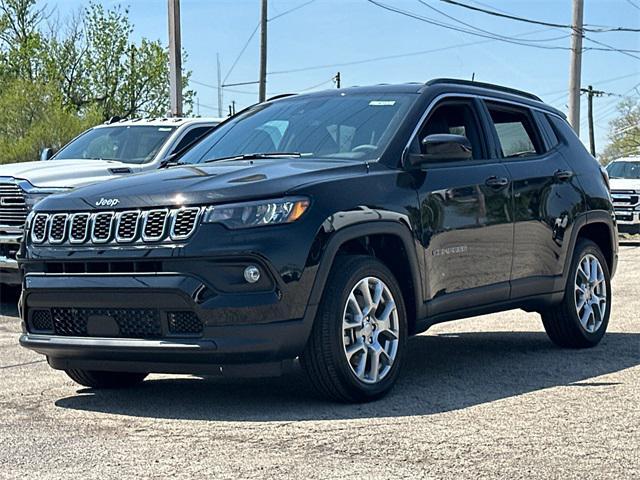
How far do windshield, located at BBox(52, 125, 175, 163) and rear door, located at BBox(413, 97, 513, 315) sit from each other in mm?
5303

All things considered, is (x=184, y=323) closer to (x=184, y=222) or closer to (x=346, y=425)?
(x=184, y=222)

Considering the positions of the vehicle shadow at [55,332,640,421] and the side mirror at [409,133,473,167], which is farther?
the side mirror at [409,133,473,167]

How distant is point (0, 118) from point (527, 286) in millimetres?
43474

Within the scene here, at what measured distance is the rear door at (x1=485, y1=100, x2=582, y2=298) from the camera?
25.9ft

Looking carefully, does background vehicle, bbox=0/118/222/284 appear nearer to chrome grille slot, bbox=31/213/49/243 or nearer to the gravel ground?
the gravel ground

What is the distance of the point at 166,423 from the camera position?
5922mm

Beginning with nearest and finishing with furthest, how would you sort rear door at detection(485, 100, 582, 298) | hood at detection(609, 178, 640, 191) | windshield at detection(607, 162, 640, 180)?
rear door at detection(485, 100, 582, 298) < hood at detection(609, 178, 640, 191) < windshield at detection(607, 162, 640, 180)

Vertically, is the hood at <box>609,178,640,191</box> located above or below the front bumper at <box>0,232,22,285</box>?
below

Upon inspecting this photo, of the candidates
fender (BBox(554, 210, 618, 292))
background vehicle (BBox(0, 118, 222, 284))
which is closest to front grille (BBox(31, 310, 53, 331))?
fender (BBox(554, 210, 618, 292))

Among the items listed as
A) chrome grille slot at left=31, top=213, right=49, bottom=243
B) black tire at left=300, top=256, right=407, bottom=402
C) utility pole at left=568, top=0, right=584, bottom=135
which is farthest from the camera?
utility pole at left=568, top=0, right=584, bottom=135

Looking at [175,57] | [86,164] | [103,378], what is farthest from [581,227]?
[175,57]

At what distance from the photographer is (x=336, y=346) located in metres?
6.09

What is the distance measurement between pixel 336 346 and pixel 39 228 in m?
1.83

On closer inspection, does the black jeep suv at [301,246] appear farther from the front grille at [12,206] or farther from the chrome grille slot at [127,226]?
the front grille at [12,206]
